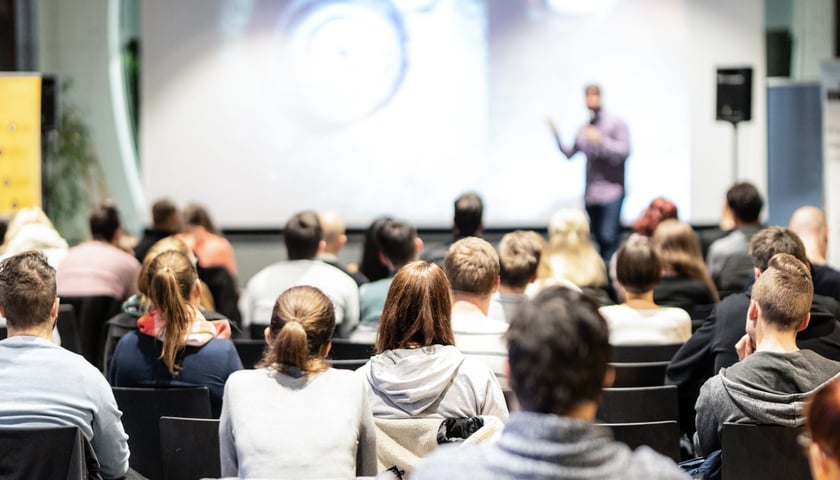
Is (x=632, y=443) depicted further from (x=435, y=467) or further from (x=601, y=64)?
(x=601, y=64)

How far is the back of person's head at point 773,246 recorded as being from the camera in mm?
3898

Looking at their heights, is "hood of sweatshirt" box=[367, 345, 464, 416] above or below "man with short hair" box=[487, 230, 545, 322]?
below

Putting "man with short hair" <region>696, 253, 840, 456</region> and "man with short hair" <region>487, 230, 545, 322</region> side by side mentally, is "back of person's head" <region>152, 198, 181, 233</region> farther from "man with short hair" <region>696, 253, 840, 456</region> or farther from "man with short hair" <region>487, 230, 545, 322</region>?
"man with short hair" <region>696, 253, 840, 456</region>

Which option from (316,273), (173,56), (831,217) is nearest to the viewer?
(316,273)

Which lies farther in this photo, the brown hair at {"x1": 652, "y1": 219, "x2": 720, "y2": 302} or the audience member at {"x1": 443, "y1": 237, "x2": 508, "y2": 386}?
the brown hair at {"x1": 652, "y1": 219, "x2": 720, "y2": 302}

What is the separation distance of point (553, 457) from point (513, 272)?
2810mm

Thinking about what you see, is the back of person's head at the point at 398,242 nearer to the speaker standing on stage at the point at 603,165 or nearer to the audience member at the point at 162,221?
the audience member at the point at 162,221

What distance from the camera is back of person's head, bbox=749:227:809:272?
390cm

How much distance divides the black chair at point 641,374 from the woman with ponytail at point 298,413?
1469 mm

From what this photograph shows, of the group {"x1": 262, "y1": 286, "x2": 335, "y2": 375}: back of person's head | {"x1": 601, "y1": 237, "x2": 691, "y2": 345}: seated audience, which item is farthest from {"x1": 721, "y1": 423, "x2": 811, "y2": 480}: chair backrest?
{"x1": 601, "y1": 237, "x2": 691, "y2": 345}: seated audience

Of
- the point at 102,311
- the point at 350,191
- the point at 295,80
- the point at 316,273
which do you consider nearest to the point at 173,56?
the point at 295,80

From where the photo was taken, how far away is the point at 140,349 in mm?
3529

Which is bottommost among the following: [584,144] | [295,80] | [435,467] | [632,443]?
[632,443]

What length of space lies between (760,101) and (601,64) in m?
1.37
